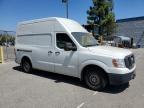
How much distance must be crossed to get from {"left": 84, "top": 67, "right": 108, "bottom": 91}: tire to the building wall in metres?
43.9

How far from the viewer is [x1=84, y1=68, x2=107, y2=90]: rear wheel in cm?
673

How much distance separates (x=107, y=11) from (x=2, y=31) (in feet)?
74.1

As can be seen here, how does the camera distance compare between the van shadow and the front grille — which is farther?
the van shadow

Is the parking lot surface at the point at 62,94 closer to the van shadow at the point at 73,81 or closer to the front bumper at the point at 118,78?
the van shadow at the point at 73,81

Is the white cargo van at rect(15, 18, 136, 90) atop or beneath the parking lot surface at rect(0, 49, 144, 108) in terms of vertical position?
atop

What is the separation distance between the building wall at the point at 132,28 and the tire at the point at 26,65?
41.9 m

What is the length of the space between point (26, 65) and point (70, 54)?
3.22 meters

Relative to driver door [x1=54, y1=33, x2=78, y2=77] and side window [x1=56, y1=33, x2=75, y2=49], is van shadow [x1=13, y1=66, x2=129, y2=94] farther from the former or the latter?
side window [x1=56, y1=33, x2=75, y2=49]

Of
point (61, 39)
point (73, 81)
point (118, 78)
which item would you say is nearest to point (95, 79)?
point (118, 78)

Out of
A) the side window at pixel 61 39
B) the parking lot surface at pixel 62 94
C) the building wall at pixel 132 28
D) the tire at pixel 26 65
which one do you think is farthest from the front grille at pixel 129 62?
the building wall at pixel 132 28

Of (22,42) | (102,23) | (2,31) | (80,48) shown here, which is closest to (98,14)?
(102,23)

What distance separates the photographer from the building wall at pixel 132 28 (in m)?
49.3

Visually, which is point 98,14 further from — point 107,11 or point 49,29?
point 49,29

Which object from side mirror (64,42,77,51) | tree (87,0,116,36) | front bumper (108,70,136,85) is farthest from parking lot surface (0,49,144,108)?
tree (87,0,116,36)
